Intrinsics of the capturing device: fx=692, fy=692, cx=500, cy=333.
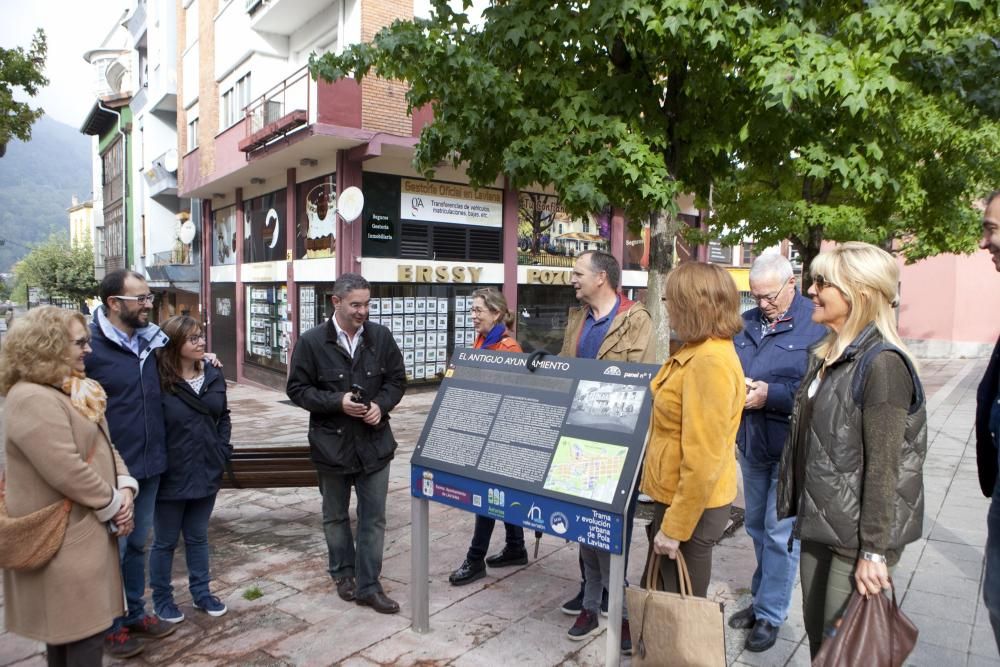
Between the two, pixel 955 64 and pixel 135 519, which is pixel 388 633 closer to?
pixel 135 519

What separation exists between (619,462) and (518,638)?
4.50ft

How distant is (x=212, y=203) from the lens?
20.0 meters

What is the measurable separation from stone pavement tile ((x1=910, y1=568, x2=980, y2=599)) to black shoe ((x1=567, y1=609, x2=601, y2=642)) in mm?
2151

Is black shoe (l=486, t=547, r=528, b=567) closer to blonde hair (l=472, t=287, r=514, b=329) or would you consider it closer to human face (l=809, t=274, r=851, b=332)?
blonde hair (l=472, t=287, r=514, b=329)

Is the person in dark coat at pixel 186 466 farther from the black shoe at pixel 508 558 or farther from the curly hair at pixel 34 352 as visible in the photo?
the black shoe at pixel 508 558

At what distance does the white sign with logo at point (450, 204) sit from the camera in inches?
A: 541

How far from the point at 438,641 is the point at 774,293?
2549 millimetres

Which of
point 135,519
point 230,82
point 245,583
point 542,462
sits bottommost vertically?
point 245,583

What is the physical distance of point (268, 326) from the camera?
16281 millimetres

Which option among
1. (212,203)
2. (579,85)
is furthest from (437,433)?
(212,203)

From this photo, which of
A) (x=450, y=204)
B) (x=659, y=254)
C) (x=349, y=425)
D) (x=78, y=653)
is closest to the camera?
(x=78, y=653)

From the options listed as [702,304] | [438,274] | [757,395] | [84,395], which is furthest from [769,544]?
[438,274]

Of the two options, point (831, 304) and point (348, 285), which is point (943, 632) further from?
point (348, 285)

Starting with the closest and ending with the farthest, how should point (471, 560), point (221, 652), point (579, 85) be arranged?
1. point (221, 652)
2. point (471, 560)
3. point (579, 85)
